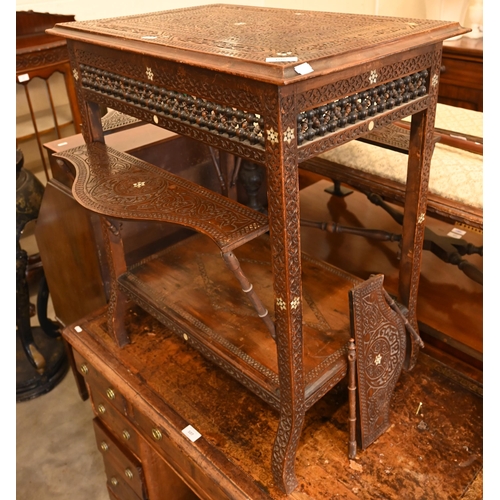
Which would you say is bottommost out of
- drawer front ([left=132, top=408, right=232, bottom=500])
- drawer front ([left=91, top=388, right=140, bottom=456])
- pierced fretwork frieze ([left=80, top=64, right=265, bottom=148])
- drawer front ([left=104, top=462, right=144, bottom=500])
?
drawer front ([left=104, top=462, right=144, bottom=500])

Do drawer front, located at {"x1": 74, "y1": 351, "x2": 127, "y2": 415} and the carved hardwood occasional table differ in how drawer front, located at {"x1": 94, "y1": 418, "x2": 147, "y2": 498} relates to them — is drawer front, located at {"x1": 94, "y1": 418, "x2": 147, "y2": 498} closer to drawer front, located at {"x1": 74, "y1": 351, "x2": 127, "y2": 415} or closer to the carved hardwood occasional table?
drawer front, located at {"x1": 74, "y1": 351, "x2": 127, "y2": 415}

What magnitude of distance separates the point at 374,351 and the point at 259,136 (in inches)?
24.5

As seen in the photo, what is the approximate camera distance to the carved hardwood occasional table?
0.94 m

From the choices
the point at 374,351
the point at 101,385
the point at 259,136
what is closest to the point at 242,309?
the point at 374,351

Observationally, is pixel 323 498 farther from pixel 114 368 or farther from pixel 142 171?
pixel 142 171

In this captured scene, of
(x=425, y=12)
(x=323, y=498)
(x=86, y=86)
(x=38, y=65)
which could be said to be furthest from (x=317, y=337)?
(x=425, y=12)

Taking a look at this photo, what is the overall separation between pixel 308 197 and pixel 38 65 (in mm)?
1460

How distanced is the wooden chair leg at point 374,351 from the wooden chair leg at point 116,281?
2.37 ft

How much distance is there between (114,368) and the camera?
160 centimetres

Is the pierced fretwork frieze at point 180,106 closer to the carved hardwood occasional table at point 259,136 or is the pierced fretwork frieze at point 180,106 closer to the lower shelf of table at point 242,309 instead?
the carved hardwood occasional table at point 259,136

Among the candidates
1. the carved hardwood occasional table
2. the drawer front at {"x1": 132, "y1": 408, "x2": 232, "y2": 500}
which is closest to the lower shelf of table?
the carved hardwood occasional table

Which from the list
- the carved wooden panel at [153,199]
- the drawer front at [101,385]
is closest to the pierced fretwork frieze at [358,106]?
the carved wooden panel at [153,199]

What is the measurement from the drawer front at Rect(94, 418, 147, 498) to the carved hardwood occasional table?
390 millimetres

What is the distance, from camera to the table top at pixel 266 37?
91 cm
